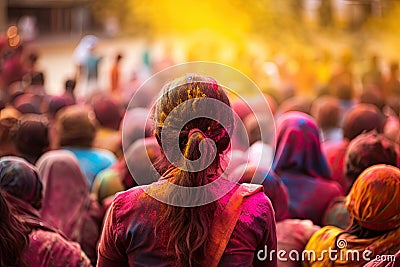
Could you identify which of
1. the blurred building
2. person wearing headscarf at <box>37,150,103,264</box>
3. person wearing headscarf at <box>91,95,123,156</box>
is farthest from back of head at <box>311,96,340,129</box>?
the blurred building

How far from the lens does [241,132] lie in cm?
430

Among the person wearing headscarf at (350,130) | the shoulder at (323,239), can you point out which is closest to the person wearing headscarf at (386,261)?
the shoulder at (323,239)

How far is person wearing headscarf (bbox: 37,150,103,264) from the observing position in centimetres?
459

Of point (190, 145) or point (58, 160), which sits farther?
point (58, 160)

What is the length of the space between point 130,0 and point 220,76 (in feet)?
69.1

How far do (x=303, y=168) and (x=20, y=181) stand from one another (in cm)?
168

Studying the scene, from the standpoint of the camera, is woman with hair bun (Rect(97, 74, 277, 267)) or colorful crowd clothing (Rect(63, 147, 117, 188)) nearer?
woman with hair bun (Rect(97, 74, 277, 267))

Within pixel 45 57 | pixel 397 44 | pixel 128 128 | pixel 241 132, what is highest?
pixel 241 132

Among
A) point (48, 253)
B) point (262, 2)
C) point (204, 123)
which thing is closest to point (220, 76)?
point (48, 253)

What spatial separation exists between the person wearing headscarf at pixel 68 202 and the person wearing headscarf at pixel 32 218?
3.29 feet

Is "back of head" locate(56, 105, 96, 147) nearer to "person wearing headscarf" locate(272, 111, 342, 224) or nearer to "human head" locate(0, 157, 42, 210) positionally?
"person wearing headscarf" locate(272, 111, 342, 224)

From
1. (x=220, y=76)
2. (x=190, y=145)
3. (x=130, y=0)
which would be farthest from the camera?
(x=130, y=0)

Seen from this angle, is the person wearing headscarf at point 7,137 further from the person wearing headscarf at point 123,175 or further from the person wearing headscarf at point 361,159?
the person wearing headscarf at point 361,159

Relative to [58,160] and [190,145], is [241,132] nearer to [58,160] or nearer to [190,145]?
[58,160]
